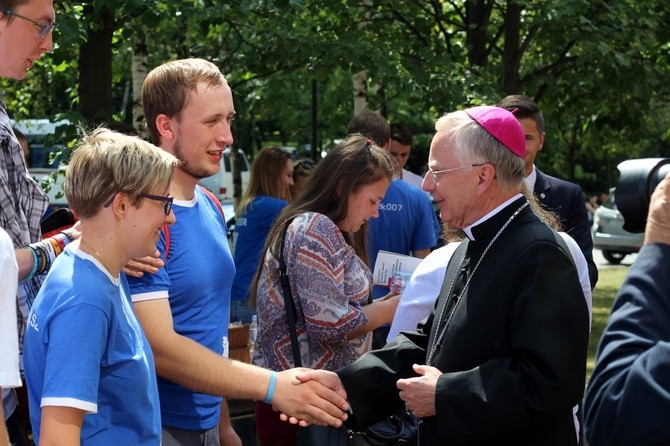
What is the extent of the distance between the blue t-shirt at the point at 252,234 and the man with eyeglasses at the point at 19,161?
4436 mm

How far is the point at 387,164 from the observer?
457 centimetres

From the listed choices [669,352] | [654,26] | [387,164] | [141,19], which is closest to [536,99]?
[654,26]

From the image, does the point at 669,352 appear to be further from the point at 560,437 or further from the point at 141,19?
the point at 141,19

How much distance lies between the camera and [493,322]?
2967mm

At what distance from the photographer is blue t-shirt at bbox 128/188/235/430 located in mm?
3316

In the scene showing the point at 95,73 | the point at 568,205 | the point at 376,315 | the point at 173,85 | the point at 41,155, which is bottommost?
the point at 41,155

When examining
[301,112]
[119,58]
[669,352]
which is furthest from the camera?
[301,112]

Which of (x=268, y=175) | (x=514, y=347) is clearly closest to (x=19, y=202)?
(x=514, y=347)

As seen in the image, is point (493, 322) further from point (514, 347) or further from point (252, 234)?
point (252, 234)

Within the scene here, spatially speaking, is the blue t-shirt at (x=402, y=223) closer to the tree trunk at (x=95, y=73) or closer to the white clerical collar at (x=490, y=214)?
the tree trunk at (x=95, y=73)

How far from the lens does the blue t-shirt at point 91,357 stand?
2.59 m

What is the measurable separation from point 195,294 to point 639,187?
155 centimetres

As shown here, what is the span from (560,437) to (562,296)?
434mm

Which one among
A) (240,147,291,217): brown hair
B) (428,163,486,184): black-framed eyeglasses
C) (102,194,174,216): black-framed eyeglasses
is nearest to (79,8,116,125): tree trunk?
(240,147,291,217): brown hair
